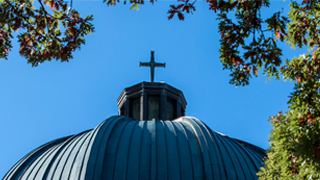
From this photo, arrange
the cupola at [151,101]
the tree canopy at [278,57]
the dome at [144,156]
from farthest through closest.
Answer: the cupola at [151,101] → the dome at [144,156] → the tree canopy at [278,57]

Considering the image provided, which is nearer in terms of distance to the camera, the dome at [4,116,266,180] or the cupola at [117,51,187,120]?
the dome at [4,116,266,180]

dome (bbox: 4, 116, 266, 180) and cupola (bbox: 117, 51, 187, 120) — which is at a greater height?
cupola (bbox: 117, 51, 187, 120)

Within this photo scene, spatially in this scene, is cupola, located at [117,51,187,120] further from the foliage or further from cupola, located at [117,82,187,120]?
the foliage

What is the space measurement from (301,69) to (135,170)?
10.9 meters

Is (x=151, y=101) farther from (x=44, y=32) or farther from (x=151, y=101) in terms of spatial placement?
(x=44, y=32)

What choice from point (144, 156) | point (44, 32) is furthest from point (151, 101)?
point (44, 32)

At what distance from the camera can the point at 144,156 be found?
2231 cm

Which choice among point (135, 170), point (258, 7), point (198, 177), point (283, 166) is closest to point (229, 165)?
point (198, 177)

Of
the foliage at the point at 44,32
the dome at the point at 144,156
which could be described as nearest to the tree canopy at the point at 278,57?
the foliage at the point at 44,32

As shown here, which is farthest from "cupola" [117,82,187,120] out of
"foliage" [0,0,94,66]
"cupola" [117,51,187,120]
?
"foliage" [0,0,94,66]

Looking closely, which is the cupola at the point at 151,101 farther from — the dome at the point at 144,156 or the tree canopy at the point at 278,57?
the tree canopy at the point at 278,57


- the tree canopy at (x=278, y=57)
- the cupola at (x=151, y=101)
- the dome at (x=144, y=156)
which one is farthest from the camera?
the cupola at (x=151, y=101)

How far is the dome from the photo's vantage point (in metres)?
21.6

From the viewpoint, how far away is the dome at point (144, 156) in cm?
2158
